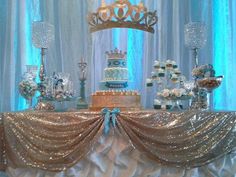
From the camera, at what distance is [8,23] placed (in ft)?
7.79

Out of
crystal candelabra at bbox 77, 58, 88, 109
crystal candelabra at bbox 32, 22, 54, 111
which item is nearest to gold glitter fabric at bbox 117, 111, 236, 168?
crystal candelabra at bbox 77, 58, 88, 109

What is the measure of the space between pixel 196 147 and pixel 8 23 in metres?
1.66

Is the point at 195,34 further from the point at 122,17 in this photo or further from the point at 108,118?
the point at 108,118

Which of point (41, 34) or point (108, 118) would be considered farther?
point (41, 34)

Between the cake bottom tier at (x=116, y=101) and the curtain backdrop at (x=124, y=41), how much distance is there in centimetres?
46

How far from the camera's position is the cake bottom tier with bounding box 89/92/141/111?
1924 mm

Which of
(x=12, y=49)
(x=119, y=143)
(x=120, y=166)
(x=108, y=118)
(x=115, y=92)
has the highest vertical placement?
(x=12, y=49)

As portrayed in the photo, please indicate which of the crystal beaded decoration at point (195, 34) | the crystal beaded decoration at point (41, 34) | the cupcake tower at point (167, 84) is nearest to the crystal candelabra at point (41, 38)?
the crystal beaded decoration at point (41, 34)

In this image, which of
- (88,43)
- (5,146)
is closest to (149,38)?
(88,43)

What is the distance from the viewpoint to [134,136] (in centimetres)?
172

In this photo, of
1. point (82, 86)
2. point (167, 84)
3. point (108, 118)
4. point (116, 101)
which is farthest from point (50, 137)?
point (167, 84)

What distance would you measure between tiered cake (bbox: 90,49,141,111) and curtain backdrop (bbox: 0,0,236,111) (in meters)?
0.34

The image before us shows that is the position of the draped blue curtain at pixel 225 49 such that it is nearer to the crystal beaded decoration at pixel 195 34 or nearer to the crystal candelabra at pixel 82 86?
the crystal beaded decoration at pixel 195 34

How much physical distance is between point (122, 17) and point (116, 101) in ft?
1.99
